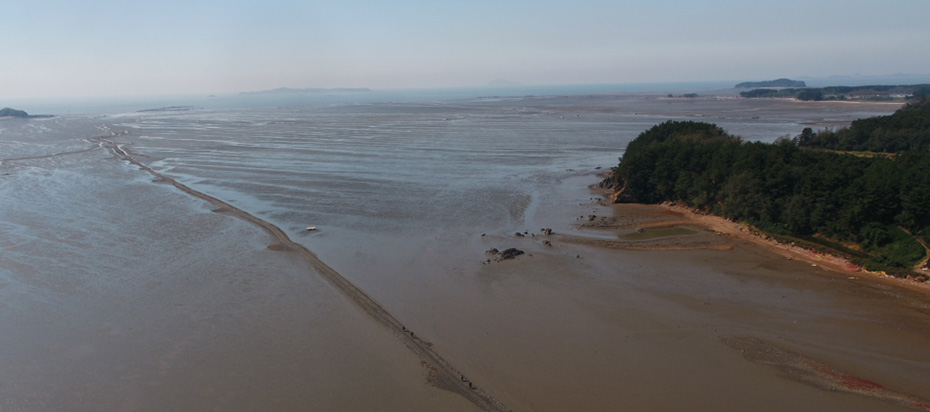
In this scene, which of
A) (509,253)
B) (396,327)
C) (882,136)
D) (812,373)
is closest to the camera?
(812,373)

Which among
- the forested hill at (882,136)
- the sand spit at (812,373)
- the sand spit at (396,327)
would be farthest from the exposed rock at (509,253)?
the forested hill at (882,136)

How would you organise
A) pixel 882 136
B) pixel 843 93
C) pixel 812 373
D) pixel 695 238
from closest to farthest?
pixel 812 373 < pixel 695 238 < pixel 882 136 < pixel 843 93

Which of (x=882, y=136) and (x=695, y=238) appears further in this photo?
(x=882, y=136)

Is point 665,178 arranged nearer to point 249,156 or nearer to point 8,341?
point 8,341

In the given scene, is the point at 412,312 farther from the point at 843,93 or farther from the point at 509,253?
the point at 843,93

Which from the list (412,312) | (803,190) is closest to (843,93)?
(803,190)

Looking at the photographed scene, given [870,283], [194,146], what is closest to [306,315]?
[870,283]

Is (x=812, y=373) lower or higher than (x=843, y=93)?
lower

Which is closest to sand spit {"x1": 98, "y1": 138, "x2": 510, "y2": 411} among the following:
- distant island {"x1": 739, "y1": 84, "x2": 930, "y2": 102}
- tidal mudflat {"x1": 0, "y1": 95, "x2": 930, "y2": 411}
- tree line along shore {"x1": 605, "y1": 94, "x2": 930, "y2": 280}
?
tidal mudflat {"x1": 0, "y1": 95, "x2": 930, "y2": 411}
